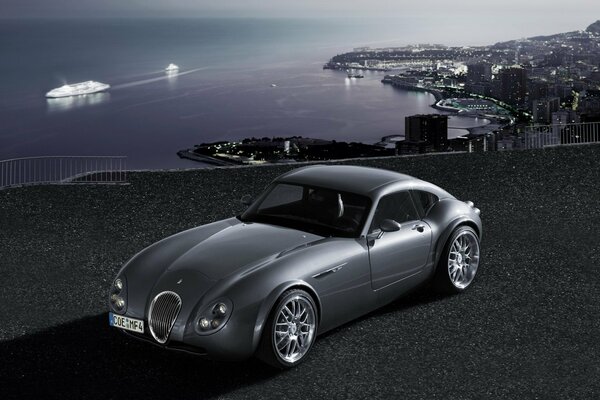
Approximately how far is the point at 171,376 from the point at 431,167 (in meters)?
12.5

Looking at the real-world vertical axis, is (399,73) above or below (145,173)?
above

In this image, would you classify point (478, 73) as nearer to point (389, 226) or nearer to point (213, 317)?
point (389, 226)

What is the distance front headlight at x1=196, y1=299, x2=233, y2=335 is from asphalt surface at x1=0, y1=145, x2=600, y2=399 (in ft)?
1.52

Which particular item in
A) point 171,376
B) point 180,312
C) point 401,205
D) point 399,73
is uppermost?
point 399,73

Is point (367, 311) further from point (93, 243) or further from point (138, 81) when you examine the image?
point (138, 81)

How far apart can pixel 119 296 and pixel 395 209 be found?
2.62 metres

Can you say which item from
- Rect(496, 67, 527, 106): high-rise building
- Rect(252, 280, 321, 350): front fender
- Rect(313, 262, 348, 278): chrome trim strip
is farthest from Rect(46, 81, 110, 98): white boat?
Rect(252, 280, 321, 350): front fender

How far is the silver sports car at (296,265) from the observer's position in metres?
5.87

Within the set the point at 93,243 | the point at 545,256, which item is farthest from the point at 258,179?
the point at 545,256

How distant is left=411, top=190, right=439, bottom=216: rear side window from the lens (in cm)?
773

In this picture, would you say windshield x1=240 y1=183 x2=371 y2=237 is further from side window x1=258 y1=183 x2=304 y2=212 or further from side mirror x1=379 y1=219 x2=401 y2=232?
side mirror x1=379 y1=219 x2=401 y2=232

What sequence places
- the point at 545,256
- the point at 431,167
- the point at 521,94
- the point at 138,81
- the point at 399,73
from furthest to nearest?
the point at 138,81
the point at 399,73
the point at 521,94
the point at 431,167
the point at 545,256

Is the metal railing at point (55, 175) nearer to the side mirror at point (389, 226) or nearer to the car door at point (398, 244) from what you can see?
the car door at point (398, 244)

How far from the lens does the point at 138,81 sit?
4395 inches
